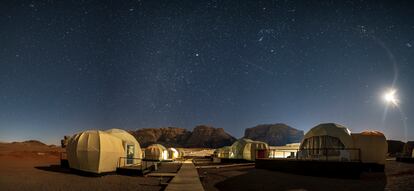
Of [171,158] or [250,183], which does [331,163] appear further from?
[171,158]

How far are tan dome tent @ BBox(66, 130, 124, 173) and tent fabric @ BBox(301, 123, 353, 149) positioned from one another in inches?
616

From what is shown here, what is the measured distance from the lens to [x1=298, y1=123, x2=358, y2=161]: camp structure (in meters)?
24.1

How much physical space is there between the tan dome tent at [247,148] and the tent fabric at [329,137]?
1627cm

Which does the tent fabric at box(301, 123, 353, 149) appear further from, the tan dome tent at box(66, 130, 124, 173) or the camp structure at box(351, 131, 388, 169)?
the tan dome tent at box(66, 130, 124, 173)

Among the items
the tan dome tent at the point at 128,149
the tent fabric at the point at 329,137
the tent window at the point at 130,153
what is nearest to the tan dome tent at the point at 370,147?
the tent fabric at the point at 329,137

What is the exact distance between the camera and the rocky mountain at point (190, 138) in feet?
554

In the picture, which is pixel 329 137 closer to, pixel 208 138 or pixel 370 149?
pixel 370 149

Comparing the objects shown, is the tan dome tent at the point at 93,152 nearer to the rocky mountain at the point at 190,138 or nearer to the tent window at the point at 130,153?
the tent window at the point at 130,153

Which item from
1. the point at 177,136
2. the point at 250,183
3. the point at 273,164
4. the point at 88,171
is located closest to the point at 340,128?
the point at 273,164

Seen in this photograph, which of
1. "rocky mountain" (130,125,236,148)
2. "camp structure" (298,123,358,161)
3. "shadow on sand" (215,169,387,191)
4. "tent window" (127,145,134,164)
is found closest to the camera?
"shadow on sand" (215,169,387,191)

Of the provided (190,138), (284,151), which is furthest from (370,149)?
(190,138)

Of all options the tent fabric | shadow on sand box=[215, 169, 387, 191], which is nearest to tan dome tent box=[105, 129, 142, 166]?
shadow on sand box=[215, 169, 387, 191]

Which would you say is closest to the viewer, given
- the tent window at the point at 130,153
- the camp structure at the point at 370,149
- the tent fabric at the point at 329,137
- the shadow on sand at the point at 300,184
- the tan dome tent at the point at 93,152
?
the shadow on sand at the point at 300,184

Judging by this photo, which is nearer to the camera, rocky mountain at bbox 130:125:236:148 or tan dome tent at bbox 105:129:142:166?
tan dome tent at bbox 105:129:142:166
